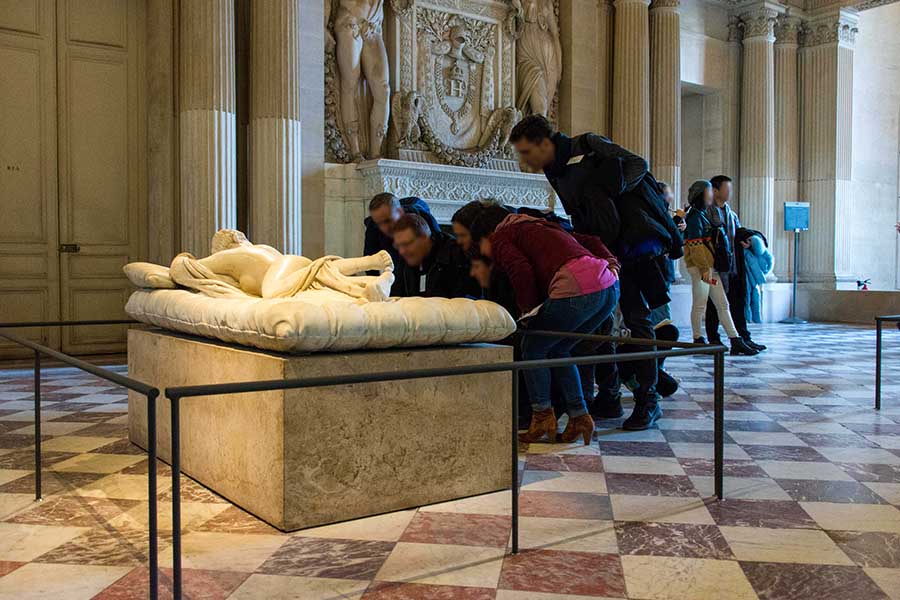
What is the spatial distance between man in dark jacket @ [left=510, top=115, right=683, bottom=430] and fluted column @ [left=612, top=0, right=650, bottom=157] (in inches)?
293

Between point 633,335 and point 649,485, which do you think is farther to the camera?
point 633,335

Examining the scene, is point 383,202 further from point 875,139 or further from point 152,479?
point 875,139

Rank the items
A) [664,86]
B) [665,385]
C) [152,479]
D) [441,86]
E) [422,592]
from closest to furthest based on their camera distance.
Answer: [152,479] → [422,592] → [665,385] → [441,86] → [664,86]

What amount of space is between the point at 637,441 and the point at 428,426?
1719mm

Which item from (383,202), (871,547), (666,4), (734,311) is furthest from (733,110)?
(871,547)

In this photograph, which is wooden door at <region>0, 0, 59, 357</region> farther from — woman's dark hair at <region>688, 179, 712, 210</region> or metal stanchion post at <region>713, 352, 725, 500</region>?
metal stanchion post at <region>713, 352, 725, 500</region>

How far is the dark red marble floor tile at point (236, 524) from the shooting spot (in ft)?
9.66

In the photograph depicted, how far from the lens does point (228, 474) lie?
3.29m

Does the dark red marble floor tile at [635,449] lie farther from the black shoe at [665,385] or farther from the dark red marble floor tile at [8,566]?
the dark red marble floor tile at [8,566]

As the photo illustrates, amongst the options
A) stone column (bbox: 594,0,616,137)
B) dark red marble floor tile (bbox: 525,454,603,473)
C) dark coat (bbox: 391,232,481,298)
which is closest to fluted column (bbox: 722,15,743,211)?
stone column (bbox: 594,0,616,137)

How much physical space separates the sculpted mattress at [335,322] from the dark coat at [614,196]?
4.89 ft

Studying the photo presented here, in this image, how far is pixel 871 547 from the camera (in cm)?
279

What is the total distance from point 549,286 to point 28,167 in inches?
254

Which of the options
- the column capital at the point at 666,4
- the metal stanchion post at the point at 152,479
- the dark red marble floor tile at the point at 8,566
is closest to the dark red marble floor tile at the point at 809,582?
the metal stanchion post at the point at 152,479
